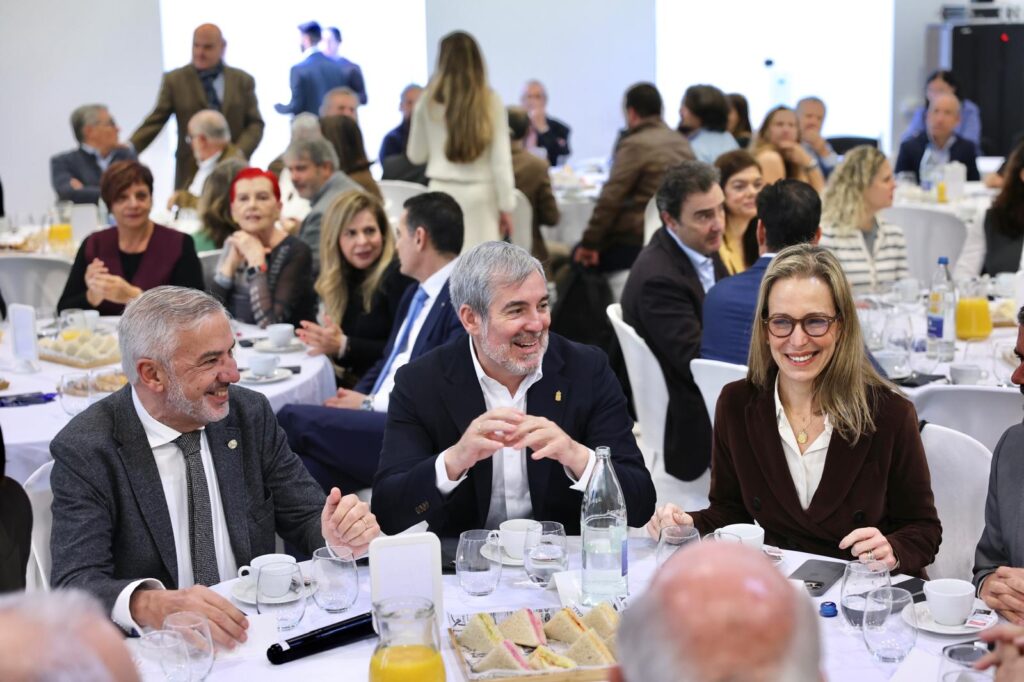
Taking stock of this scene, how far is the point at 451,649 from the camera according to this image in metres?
2.17

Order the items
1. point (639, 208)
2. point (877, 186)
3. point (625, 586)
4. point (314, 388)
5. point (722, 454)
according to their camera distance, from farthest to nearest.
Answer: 1. point (639, 208)
2. point (877, 186)
3. point (314, 388)
4. point (722, 454)
5. point (625, 586)

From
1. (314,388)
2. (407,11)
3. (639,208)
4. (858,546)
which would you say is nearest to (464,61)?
(639,208)

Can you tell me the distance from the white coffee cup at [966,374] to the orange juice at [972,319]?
60cm

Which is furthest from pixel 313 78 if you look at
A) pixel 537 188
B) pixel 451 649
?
pixel 451 649

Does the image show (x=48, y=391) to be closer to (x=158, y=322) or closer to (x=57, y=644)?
(x=158, y=322)

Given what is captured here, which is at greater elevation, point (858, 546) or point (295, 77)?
point (295, 77)

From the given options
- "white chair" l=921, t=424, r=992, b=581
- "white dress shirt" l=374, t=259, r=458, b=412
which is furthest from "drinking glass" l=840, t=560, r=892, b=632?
"white dress shirt" l=374, t=259, r=458, b=412

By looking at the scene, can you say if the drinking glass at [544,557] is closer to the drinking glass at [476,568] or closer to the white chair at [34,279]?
the drinking glass at [476,568]

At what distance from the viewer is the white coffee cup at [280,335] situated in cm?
475

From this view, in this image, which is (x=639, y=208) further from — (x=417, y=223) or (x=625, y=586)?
(x=625, y=586)

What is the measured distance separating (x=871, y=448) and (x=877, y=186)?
285cm

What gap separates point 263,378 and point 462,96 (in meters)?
3.02

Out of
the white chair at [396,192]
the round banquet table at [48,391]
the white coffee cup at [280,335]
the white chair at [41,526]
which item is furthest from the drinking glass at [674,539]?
the white chair at [396,192]

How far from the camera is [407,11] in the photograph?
12484 millimetres
